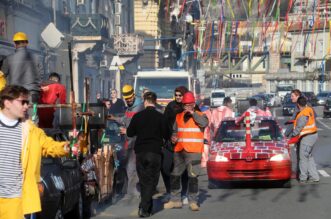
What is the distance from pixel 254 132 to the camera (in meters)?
14.7

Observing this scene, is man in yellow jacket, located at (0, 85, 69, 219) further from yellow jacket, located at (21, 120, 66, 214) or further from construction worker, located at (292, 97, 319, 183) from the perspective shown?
construction worker, located at (292, 97, 319, 183)

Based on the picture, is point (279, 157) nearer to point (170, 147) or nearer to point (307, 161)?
point (307, 161)

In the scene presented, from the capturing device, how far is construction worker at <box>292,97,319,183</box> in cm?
1455

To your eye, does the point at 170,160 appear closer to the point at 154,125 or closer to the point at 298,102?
the point at 154,125

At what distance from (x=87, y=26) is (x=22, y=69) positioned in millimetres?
25890

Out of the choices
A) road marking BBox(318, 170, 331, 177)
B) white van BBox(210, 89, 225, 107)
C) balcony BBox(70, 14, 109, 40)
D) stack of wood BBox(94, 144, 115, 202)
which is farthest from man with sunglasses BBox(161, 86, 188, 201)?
white van BBox(210, 89, 225, 107)

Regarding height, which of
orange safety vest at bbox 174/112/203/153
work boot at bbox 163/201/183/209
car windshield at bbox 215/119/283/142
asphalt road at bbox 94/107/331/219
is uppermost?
orange safety vest at bbox 174/112/203/153

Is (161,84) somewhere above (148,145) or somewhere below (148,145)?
above

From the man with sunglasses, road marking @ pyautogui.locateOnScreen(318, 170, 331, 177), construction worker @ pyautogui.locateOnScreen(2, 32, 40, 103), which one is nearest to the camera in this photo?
construction worker @ pyautogui.locateOnScreen(2, 32, 40, 103)

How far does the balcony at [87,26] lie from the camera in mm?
35219

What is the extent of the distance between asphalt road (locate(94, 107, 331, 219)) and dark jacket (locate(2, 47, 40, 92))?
2106 mm

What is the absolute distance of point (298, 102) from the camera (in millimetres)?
15000

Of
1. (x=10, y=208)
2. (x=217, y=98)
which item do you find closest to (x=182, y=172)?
(x=10, y=208)

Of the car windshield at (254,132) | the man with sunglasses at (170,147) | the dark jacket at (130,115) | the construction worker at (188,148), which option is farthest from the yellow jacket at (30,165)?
the car windshield at (254,132)
